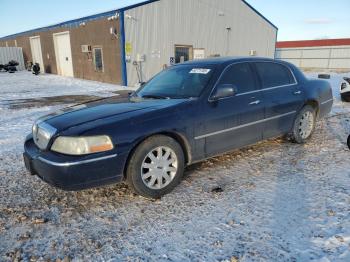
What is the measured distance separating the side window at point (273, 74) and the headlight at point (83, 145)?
2740 mm

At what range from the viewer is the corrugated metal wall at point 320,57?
3200 centimetres

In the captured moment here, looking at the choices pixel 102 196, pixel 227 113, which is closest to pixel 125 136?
pixel 102 196

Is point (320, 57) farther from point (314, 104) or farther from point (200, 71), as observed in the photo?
point (200, 71)

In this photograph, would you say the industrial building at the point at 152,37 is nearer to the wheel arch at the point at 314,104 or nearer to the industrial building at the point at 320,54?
the wheel arch at the point at 314,104

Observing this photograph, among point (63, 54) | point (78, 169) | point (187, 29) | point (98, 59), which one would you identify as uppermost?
point (187, 29)

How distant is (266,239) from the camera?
2.71m

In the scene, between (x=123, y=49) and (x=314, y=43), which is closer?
(x=123, y=49)

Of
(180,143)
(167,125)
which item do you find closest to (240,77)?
(180,143)

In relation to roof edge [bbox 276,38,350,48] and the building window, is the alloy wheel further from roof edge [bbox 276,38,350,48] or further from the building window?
roof edge [bbox 276,38,350,48]

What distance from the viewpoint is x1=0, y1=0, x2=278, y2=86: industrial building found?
14.9 metres

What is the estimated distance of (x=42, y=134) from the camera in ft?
11.0

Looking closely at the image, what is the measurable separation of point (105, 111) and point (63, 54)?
20524 mm

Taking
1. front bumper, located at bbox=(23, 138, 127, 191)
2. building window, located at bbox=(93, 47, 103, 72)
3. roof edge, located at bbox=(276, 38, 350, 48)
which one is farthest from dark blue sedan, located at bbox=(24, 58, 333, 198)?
roof edge, located at bbox=(276, 38, 350, 48)

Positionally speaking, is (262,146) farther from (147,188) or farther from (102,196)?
(102,196)
